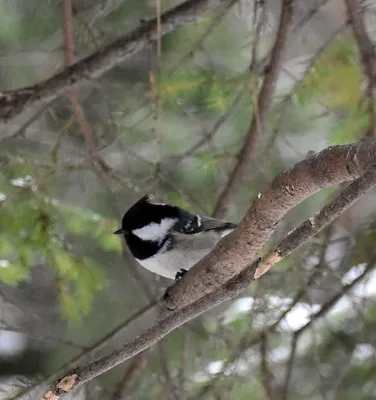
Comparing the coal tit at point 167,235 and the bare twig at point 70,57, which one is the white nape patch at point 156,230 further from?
the bare twig at point 70,57

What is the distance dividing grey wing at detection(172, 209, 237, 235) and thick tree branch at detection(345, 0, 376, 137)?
0.39 m

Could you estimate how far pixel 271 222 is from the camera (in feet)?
2.30

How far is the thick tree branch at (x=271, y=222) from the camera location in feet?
1.88

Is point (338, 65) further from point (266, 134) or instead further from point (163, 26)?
point (163, 26)

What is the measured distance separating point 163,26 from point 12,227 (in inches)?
19.3

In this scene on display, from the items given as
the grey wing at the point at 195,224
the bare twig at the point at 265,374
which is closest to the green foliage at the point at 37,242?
the grey wing at the point at 195,224

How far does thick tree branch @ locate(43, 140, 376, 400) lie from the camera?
1.88 ft

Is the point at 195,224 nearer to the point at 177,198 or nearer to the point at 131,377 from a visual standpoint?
the point at 177,198

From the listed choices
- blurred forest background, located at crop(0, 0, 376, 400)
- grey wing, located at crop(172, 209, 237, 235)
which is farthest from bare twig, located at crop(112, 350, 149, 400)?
grey wing, located at crop(172, 209, 237, 235)

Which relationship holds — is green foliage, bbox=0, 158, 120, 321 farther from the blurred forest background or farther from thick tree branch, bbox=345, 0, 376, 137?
thick tree branch, bbox=345, 0, 376, 137

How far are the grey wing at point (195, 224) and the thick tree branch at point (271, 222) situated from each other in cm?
50

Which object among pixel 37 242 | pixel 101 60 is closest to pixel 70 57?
pixel 101 60

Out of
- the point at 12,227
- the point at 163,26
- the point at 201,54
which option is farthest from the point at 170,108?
the point at 12,227

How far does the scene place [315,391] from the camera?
4.66ft
